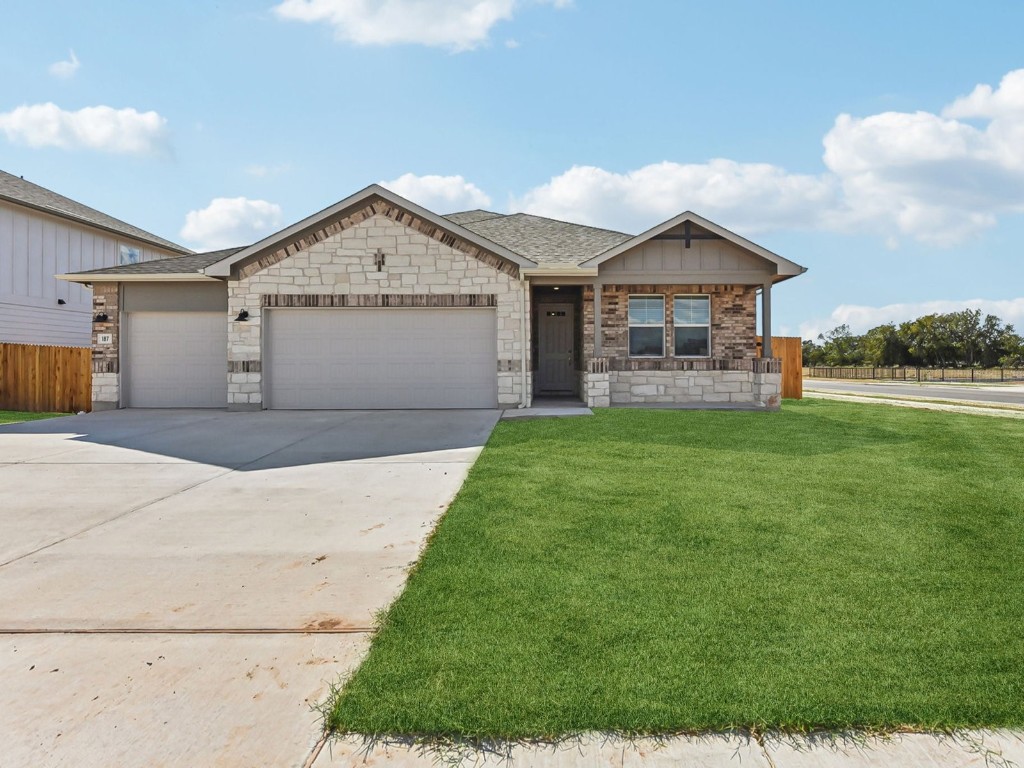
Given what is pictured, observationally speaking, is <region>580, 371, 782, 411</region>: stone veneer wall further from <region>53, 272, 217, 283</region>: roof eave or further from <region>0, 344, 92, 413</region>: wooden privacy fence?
<region>0, 344, 92, 413</region>: wooden privacy fence

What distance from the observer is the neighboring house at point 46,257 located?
18.5m

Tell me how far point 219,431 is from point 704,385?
1092 centimetres

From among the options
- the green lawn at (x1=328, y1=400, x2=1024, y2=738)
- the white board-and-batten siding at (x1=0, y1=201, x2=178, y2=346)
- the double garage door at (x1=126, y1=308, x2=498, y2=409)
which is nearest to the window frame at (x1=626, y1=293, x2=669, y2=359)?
the double garage door at (x1=126, y1=308, x2=498, y2=409)

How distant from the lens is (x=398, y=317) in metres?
13.8

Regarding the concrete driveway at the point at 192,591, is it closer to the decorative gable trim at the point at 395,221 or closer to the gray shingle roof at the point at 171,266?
the decorative gable trim at the point at 395,221

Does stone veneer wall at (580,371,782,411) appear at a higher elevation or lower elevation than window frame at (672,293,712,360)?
lower

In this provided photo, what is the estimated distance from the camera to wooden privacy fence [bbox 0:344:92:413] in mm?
15609

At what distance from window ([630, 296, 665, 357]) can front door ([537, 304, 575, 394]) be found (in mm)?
2177

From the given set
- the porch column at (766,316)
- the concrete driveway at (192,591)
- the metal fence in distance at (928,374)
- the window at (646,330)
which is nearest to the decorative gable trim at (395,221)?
the window at (646,330)

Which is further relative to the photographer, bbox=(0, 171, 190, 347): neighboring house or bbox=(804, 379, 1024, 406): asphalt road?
bbox=(804, 379, 1024, 406): asphalt road

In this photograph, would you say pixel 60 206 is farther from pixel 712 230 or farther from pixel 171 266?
pixel 712 230

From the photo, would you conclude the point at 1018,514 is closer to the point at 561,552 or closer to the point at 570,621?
the point at 561,552

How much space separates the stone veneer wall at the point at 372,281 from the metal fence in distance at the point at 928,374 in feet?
139

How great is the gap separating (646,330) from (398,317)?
623 centimetres
